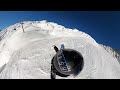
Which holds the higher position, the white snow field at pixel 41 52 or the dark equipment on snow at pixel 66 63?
the white snow field at pixel 41 52

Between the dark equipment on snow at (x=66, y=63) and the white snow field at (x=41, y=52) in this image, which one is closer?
the dark equipment on snow at (x=66, y=63)

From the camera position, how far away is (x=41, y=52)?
4035 mm

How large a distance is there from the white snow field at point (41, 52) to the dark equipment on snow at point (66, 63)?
0.15m

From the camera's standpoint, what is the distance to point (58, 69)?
10.9ft

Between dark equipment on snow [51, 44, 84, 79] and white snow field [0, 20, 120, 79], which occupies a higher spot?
white snow field [0, 20, 120, 79]

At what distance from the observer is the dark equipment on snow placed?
332 centimetres

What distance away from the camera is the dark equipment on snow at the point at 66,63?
3320 millimetres

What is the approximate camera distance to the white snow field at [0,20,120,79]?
3.76m

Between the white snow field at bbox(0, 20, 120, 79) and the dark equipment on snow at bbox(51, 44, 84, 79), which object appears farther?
the white snow field at bbox(0, 20, 120, 79)

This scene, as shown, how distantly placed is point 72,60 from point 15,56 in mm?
1124

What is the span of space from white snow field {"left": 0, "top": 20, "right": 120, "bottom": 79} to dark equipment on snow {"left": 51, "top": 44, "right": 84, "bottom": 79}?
146 mm
